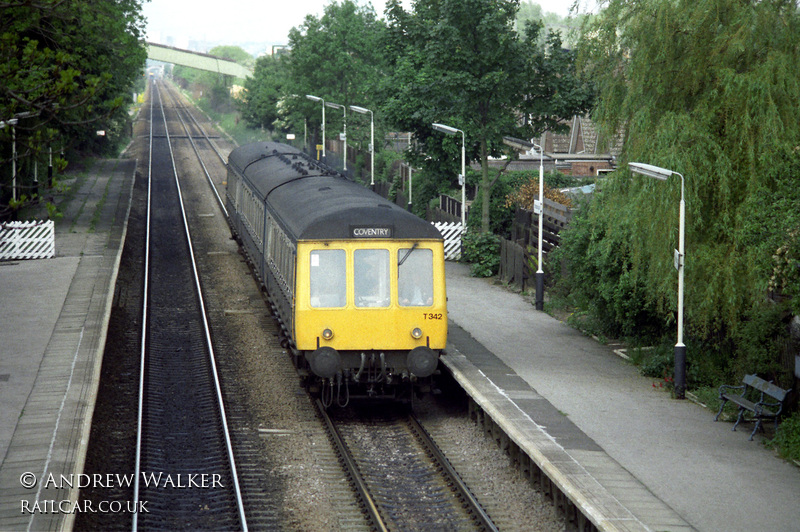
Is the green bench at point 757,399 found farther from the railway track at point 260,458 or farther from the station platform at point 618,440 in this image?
the railway track at point 260,458

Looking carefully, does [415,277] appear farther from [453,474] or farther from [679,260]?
[679,260]

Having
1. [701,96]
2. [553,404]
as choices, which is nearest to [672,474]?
[553,404]

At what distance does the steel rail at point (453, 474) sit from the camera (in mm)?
11281

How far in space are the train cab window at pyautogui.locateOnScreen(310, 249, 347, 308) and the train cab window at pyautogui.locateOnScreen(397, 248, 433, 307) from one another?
0.88 metres

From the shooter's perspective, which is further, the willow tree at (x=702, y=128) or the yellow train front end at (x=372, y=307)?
the willow tree at (x=702, y=128)

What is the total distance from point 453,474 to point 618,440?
94.3 inches

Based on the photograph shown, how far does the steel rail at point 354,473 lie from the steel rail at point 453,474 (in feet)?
3.79

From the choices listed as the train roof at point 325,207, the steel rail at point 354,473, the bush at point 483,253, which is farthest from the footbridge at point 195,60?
the steel rail at point 354,473

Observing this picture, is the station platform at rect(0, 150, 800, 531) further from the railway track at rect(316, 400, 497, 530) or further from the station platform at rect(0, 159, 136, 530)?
the railway track at rect(316, 400, 497, 530)

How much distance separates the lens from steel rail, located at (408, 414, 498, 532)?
1128 cm

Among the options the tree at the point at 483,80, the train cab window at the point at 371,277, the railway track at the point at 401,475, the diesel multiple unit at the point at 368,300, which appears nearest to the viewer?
the railway track at the point at 401,475

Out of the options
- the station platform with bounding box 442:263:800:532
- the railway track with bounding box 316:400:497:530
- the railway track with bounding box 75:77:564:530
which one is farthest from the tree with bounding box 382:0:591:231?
the railway track with bounding box 316:400:497:530

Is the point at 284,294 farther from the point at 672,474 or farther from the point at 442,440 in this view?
the point at 672,474

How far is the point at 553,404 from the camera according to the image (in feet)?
48.5
